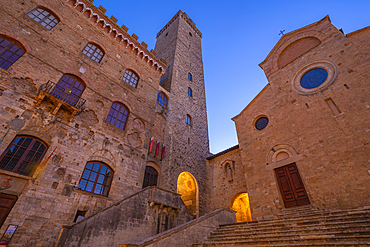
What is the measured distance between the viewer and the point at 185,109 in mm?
17875

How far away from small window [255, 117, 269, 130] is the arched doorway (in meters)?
6.67

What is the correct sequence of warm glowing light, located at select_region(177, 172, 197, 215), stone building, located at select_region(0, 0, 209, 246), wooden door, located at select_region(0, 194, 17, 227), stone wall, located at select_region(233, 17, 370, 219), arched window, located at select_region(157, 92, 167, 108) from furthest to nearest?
arched window, located at select_region(157, 92, 167, 108), warm glowing light, located at select_region(177, 172, 197, 215), stone wall, located at select_region(233, 17, 370, 219), stone building, located at select_region(0, 0, 209, 246), wooden door, located at select_region(0, 194, 17, 227)

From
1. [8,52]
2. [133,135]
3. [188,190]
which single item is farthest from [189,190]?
[8,52]

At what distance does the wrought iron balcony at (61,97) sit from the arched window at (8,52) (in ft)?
5.18

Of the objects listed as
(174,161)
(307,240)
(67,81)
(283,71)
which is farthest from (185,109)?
(307,240)

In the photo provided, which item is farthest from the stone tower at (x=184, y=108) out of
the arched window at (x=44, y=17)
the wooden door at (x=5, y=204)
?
the arched window at (x=44, y=17)

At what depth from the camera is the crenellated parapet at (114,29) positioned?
40.5 ft

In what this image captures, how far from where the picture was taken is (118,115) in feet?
37.9

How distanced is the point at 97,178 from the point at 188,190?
8.39 m

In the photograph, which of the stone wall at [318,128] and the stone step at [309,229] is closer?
the stone step at [309,229]

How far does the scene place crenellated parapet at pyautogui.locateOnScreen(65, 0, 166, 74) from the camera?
40.5 feet

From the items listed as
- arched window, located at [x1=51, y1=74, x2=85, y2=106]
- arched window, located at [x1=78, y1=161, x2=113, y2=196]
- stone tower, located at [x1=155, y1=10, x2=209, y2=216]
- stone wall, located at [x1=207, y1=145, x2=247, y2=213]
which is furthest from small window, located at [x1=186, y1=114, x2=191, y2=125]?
arched window, located at [x1=51, y1=74, x2=85, y2=106]

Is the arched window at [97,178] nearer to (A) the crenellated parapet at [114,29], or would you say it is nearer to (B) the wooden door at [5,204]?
(B) the wooden door at [5,204]

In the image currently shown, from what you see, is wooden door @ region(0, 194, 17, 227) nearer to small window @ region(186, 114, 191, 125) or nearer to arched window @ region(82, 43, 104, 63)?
arched window @ region(82, 43, 104, 63)
